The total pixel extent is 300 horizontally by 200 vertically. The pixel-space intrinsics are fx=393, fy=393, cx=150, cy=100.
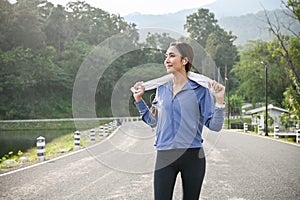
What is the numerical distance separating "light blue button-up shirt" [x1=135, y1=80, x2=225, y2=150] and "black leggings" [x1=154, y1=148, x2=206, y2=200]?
0.18ft

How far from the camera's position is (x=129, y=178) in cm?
714

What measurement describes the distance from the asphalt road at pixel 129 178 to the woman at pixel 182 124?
753 mm

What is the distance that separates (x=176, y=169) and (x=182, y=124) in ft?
1.16

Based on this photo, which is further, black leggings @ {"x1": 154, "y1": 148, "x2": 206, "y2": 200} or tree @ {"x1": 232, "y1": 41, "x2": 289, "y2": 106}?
tree @ {"x1": 232, "y1": 41, "x2": 289, "y2": 106}

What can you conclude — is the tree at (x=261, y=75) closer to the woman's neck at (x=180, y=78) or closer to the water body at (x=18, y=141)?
the water body at (x=18, y=141)

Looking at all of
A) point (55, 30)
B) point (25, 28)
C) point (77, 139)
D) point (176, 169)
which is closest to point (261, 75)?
point (55, 30)

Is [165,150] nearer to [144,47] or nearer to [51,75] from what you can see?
[144,47]

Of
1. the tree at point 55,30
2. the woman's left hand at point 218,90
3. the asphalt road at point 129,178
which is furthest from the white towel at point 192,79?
the tree at point 55,30

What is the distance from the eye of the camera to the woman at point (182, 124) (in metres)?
2.85

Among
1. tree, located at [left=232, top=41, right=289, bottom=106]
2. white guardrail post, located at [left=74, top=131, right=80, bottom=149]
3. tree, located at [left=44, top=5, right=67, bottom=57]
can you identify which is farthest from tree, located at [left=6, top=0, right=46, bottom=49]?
white guardrail post, located at [left=74, top=131, right=80, bottom=149]

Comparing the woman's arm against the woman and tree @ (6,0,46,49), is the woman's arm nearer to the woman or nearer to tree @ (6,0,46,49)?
the woman

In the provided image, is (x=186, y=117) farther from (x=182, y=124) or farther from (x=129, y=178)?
(x=129, y=178)

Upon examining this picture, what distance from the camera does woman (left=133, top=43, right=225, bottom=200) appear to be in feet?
9.34

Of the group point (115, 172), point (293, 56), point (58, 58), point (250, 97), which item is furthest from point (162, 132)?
point (250, 97)
